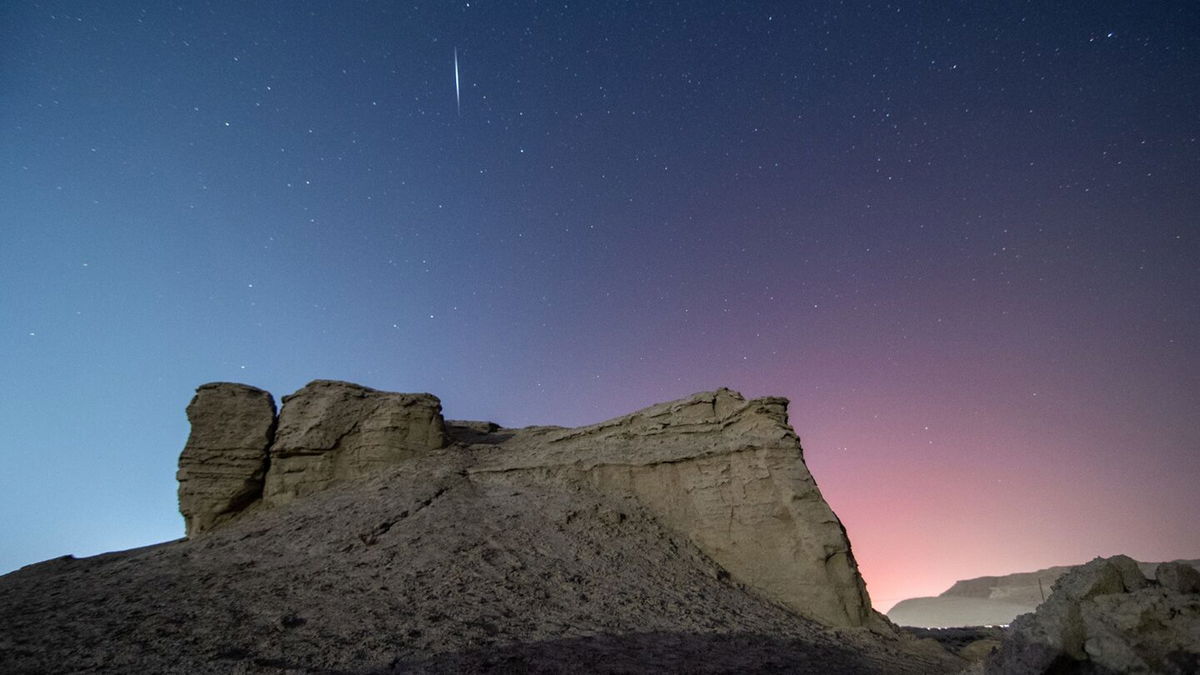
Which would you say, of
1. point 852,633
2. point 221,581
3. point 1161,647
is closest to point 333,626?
point 221,581

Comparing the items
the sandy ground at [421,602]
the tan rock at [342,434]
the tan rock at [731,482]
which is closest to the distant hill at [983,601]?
the tan rock at [731,482]

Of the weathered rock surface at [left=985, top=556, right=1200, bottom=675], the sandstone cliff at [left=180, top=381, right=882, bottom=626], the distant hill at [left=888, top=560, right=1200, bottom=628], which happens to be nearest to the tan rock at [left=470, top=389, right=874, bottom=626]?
the sandstone cliff at [left=180, top=381, right=882, bottom=626]

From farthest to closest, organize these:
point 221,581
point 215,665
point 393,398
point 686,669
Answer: point 393,398 < point 221,581 < point 686,669 < point 215,665

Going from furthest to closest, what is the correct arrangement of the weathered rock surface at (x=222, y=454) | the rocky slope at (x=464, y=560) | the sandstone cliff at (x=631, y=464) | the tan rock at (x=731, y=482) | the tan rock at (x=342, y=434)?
the tan rock at (x=342, y=434) → the weathered rock surface at (x=222, y=454) → the sandstone cliff at (x=631, y=464) → the tan rock at (x=731, y=482) → the rocky slope at (x=464, y=560)

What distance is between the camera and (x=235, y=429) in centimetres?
1934

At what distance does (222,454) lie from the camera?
1884cm

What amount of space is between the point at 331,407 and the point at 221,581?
946 cm

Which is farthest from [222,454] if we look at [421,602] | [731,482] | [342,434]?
[731,482]

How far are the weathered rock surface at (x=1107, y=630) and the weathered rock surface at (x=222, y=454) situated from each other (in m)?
21.3

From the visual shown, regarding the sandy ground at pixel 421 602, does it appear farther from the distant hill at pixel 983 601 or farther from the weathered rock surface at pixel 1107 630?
the distant hill at pixel 983 601

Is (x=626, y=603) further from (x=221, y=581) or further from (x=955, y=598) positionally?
(x=955, y=598)

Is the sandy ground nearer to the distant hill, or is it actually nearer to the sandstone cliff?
the sandstone cliff

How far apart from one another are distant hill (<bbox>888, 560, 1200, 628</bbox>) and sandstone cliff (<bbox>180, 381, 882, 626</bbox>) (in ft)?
264

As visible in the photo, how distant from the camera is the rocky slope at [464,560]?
8.70 meters
